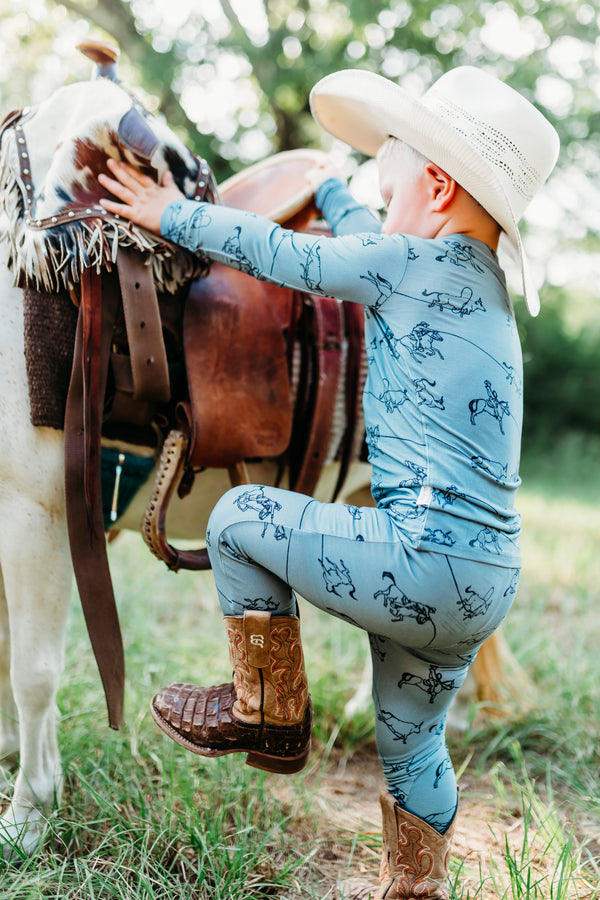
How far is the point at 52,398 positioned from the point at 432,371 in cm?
89

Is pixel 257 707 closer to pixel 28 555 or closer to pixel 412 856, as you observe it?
pixel 412 856

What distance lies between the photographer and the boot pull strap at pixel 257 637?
147 centimetres

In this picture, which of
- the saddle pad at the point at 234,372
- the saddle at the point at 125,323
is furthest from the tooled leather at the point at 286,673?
the saddle pad at the point at 234,372

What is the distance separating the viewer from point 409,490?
1.42 m

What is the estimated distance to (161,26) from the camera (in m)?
8.15

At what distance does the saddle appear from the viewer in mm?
1696

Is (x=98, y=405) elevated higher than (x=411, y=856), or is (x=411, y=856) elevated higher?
→ (x=98, y=405)

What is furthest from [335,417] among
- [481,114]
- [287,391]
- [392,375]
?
[481,114]

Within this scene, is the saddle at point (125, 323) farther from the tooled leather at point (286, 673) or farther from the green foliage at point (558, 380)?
the green foliage at point (558, 380)

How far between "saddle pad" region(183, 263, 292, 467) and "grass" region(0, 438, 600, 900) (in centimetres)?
92

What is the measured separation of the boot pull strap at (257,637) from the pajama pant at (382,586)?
0.02 meters

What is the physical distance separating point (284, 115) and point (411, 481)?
7.92 metres

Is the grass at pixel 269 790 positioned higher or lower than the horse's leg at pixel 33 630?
lower

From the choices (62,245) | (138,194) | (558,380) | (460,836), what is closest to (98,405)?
(62,245)
